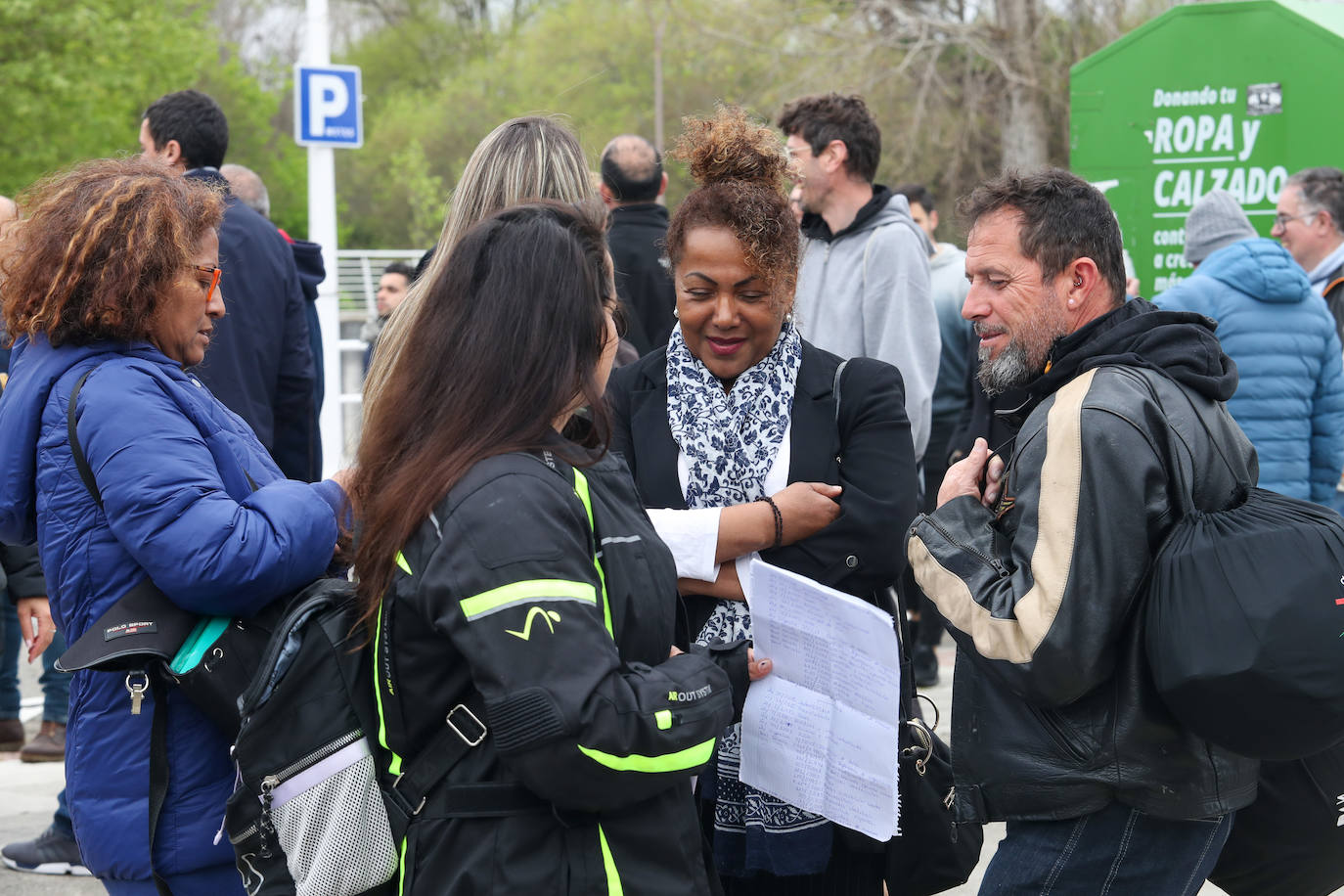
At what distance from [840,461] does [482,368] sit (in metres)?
1.00

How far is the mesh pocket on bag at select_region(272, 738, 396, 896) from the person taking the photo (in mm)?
1984

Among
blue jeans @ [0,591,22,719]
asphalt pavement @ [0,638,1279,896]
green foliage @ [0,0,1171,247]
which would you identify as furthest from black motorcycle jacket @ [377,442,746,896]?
blue jeans @ [0,591,22,719]

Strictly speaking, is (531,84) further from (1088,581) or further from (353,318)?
(1088,581)

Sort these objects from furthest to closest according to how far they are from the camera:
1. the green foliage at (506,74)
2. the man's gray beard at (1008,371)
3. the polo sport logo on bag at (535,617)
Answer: the green foliage at (506,74) < the man's gray beard at (1008,371) < the polo sport logo on bag at (535,617)

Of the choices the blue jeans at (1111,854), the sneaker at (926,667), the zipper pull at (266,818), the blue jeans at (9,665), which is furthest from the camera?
the sneaker at (926,667)

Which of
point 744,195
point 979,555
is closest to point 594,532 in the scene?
point 979,555

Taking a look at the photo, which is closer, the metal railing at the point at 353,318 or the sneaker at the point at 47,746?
the sneaker at the point at 47,746

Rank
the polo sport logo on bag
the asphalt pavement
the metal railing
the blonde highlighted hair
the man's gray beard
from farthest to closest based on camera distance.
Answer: the metal railing
the asphalt pavement
the blonde highlighted hair
the man's gray beard
the polo sport logo on bag

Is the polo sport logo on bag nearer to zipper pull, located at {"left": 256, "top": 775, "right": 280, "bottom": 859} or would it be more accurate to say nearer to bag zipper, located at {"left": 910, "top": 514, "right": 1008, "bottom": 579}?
zipper pull, located at {"left": 256, "top": 775, "right": 280, "bottom": 859}

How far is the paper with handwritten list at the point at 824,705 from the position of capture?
2.37 metres

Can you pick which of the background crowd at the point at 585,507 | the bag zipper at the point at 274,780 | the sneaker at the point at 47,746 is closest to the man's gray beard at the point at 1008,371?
the background crowd at the point at 585,507

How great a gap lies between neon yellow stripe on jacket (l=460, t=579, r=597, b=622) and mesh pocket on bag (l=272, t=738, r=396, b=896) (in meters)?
0.41

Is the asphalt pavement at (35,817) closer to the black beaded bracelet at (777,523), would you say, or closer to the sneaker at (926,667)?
the sneaker at (926,667)

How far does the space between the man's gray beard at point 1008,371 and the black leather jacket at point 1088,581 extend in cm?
14
